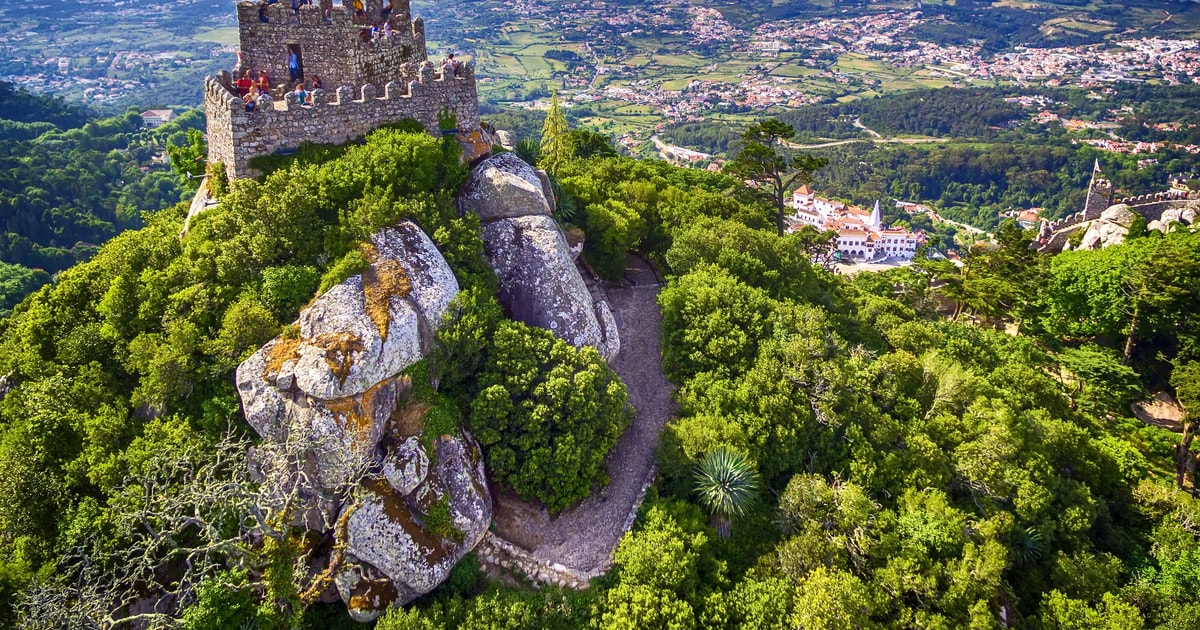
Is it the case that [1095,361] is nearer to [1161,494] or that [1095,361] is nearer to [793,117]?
[1161,494]

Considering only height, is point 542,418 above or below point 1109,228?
below

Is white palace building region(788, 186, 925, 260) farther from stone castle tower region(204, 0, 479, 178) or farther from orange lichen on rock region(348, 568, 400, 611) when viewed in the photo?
orange lichen on rock region(348, 568, 400, 611)

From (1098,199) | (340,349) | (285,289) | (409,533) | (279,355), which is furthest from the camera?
(1098,199)

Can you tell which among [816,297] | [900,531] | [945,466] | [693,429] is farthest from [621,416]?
[816,297]

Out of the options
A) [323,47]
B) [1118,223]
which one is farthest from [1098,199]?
[323,47]

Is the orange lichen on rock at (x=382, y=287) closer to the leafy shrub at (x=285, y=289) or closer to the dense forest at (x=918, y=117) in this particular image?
the leafy shrub at (x=285, y=289)

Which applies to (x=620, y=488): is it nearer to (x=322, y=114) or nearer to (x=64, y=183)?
(x=322, y=114)

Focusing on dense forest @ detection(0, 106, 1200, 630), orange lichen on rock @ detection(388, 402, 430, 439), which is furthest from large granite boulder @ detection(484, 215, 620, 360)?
orange lichen on rock @ detection(388, 402, 430, 439)
